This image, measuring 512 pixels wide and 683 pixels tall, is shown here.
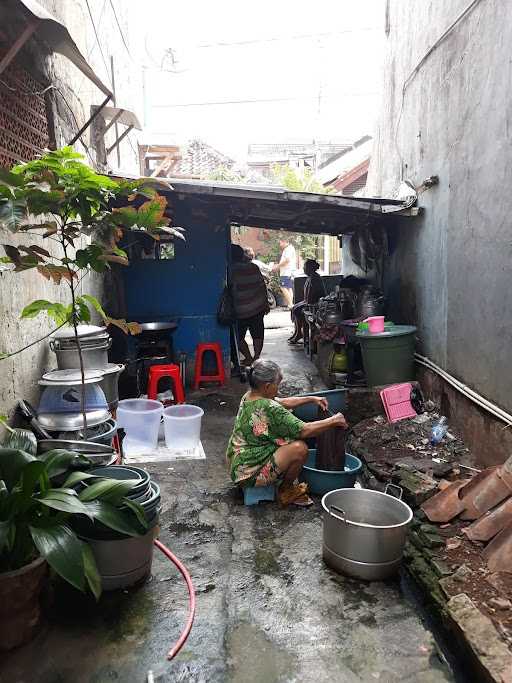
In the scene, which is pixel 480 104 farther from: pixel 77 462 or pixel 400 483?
pixel 77 462

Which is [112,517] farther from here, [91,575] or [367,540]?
[367,540]

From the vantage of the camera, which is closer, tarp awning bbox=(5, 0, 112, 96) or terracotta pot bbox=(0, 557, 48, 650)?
terracotta pot bbox=(0, 557, 48, 650)

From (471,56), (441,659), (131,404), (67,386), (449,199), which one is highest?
(471,56)

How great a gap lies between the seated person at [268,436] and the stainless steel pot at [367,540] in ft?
2.38

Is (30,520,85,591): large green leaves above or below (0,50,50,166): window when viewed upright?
below

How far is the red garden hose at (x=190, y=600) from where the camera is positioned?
2.67 meters

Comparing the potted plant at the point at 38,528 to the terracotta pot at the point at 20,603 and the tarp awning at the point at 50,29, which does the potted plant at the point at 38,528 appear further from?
the tarp awning at the point at 50,29

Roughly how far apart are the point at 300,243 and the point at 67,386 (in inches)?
860

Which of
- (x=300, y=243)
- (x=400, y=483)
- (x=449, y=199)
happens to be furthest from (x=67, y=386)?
(x=300, y=243)

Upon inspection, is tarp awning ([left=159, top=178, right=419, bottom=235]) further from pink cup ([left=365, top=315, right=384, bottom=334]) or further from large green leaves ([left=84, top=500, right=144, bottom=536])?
large green leaves ([left=84, top=500, right=144, bottom=536])

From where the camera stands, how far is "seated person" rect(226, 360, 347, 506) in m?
4.19

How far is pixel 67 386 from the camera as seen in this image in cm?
416

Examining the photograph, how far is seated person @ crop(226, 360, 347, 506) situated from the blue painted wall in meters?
4.43

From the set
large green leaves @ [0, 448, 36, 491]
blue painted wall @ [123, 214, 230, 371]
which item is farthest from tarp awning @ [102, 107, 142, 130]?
large green leaves @ [0, 448, 36, 491]
